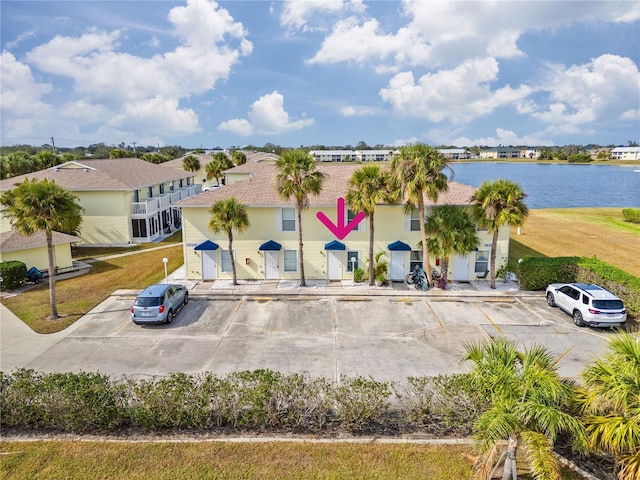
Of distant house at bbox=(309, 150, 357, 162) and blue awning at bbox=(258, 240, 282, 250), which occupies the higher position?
distant house at bbox=(309, 150, 357, 162)

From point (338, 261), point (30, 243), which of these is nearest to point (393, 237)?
point (338, 261)

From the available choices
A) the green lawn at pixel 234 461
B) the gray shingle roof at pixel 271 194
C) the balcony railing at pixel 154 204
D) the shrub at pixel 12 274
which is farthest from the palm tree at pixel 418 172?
the balcony railing at pixel 154 204

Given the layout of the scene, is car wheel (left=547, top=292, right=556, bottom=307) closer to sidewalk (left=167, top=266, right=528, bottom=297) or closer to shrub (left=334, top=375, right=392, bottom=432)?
sidewalk (left=167, top=266, right=528, bottom=297)

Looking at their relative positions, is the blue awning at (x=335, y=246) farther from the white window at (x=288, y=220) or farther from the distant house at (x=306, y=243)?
the white window at (x=288, y=220)

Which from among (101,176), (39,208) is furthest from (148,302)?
(101,176)

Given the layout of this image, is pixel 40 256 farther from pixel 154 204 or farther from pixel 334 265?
pixel 334 265

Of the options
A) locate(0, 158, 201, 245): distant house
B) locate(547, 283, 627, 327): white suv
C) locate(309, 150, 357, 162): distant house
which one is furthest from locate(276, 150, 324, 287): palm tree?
locate(309, 150, 357, 162): distant house

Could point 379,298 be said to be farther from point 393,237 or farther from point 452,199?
point 452,199
